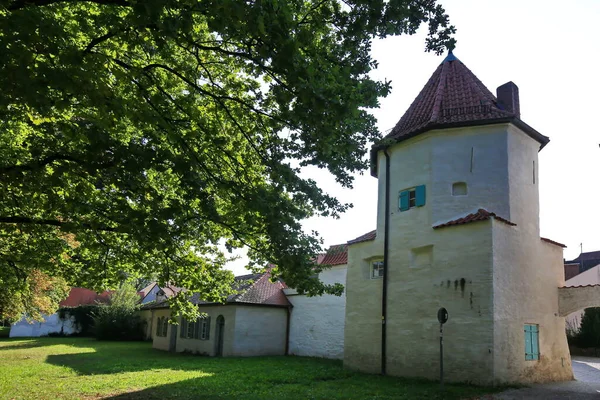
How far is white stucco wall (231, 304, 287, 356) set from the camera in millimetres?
24594

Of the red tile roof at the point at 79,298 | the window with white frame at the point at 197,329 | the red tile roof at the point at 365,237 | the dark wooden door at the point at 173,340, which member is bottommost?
the dark wooden door at the point at 173,340

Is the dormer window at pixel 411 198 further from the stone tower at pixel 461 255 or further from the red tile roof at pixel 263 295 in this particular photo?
the red tile roof at pixel 263 295

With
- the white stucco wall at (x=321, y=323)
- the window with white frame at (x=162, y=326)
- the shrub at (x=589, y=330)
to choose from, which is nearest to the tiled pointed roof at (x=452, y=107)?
the white stucco wall at (x=321, y=323)

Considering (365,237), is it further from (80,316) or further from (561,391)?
(80,316)

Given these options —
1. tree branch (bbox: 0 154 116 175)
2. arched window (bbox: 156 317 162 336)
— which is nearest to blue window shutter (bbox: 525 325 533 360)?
tree branch (bbox: 0 154 116 175)

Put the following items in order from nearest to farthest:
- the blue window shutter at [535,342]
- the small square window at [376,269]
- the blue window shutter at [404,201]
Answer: the blue window shutter at [535,342]
the blue window shutter at [404,201]
the small square window at [376,269]

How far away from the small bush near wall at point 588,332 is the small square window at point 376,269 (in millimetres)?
17638

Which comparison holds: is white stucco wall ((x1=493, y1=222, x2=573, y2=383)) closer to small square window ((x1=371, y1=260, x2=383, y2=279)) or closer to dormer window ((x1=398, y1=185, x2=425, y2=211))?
dormer window ((x1=398, y1=185, x2=425, y2=211))

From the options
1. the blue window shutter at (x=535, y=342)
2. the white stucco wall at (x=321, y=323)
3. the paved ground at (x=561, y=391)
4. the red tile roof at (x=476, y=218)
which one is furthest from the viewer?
the white stucco wall at (x=321, y=323)

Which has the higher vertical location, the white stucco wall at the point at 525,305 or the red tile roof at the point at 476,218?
the red tile roof at the point at 476,218

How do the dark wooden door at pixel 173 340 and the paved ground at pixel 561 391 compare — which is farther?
the dark wooden door at pixel 173 340

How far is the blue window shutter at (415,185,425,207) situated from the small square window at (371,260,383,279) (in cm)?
284

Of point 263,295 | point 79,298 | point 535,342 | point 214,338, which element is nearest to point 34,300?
point 214,338

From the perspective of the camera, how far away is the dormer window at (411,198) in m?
16.1
